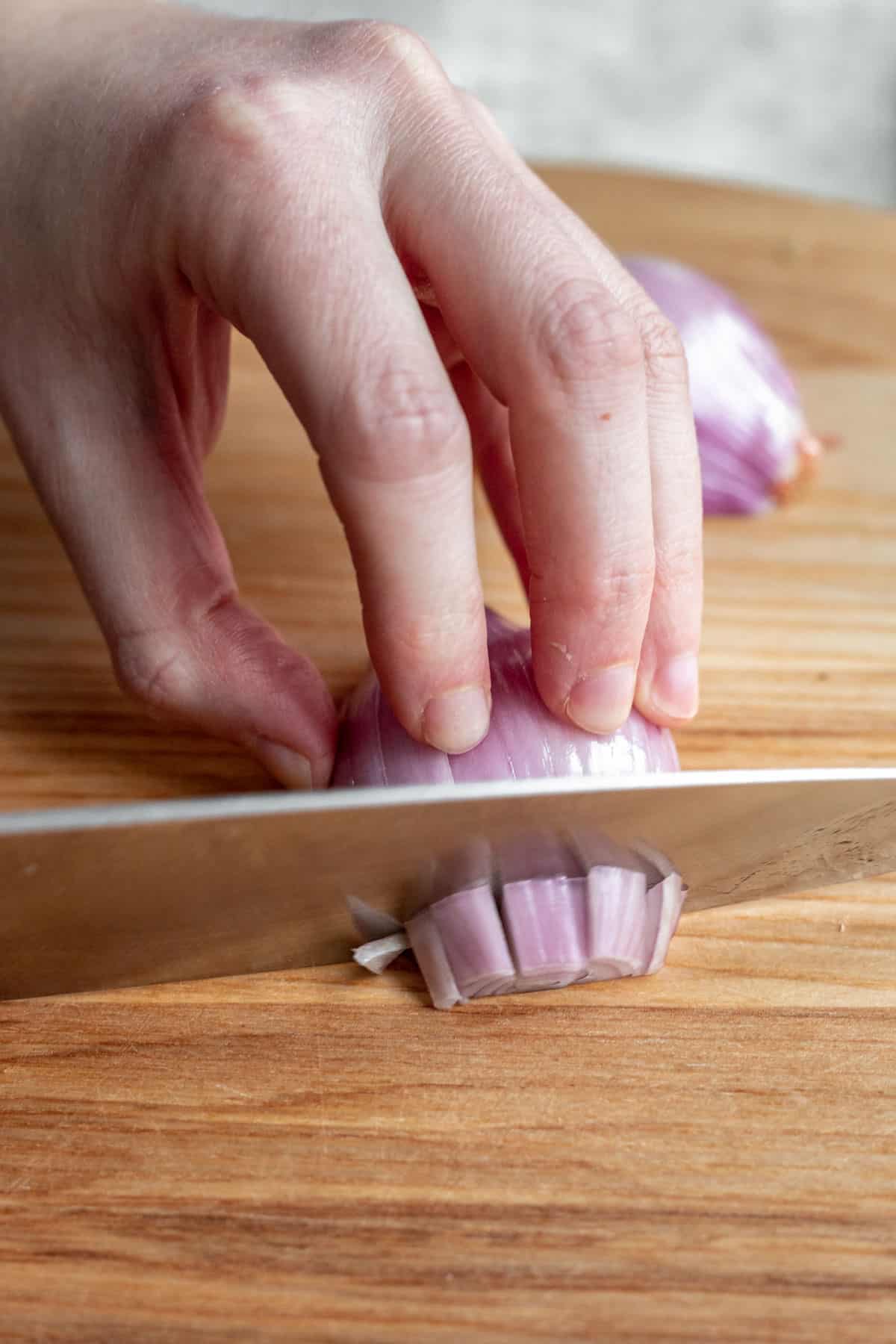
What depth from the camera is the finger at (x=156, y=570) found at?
87cm

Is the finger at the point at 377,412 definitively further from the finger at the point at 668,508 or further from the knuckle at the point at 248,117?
the finger at the point at 668,508

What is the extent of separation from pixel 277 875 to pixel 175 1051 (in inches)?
5.7

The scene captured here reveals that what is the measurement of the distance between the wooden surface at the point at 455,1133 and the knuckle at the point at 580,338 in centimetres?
40

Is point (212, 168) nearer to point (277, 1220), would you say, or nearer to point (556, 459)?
point (556, 459)

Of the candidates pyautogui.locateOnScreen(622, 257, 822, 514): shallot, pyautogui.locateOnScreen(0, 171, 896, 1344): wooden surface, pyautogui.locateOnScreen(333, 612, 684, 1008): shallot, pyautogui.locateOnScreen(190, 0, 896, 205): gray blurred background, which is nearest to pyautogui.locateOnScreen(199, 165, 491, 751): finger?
pyautogui.locateOnScreen(333, 612, 684, 1008): shallot

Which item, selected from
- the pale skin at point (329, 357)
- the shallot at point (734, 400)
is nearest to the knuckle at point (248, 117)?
the pale skin at point (329, 357)

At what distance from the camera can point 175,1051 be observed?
2.72 ft

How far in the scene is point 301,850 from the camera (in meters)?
0.77

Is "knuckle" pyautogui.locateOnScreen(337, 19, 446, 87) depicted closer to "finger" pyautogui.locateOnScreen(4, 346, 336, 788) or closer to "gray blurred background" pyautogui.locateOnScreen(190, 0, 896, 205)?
"finger" pyautogui.locateOnScreen(4, 346, 336, 788)

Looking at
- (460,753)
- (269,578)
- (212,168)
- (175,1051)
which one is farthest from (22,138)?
(175,1051)

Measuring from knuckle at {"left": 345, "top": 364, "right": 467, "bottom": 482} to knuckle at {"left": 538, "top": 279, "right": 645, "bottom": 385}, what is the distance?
85mm

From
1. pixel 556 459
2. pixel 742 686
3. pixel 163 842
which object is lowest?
pixel 742 686

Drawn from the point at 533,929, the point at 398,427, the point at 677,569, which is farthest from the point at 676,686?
the point at 398,427

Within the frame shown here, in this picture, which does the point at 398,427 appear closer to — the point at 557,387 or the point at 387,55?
the point at 557,387
